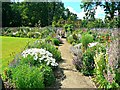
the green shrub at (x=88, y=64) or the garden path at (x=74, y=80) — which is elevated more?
the green shrub at (x=88, y=64)

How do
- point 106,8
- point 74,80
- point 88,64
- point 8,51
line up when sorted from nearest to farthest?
point 74,80 → point 88,64 → point 8,51 → point 106,8

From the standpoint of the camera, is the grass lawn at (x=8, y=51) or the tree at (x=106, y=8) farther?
the tree at (x=106, y=8)

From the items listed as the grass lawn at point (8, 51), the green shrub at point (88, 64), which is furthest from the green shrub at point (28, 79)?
the green shrub at point (88, 64)

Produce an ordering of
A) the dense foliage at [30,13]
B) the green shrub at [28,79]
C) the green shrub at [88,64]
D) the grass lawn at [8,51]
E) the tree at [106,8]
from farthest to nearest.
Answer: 1. the dense foliage at [30,13]
2. the tree at [106,8]
3. the grass lawn at [8,51]
4. the green shrub at [88,64]
5. the green shrub at [28,79]

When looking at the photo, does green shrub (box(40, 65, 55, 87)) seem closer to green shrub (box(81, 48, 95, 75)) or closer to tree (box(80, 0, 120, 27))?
green shrub (box(81, 48, 95, 75))

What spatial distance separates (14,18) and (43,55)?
40.1m

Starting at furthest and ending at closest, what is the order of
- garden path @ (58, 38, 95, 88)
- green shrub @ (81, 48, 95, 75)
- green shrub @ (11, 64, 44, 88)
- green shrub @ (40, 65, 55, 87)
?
1. green shrub @ (81, 48, 95, 75)
2. garden path @ (58, 38, 95, 88)
3. green shrub @ (40, 65, 55, 87)
4. green shrub @ (11, 64, 44, 88)

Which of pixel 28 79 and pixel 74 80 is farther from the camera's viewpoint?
pixel 74 80

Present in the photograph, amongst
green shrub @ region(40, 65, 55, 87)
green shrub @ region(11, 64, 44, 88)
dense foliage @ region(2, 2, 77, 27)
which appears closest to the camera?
green shrub @ region(11, 64, 44, 88)

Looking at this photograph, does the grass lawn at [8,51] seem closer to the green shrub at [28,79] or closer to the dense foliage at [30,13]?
the green shrub at [28,79]

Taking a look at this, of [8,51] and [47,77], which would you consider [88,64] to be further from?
[8,51]

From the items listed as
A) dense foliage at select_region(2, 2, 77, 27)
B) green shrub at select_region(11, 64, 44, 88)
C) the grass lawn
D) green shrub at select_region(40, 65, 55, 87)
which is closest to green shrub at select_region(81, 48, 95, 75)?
green shrub at select_region(40, 65, 55, 87)

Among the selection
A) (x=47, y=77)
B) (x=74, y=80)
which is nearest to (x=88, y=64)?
(x=74, y=80)

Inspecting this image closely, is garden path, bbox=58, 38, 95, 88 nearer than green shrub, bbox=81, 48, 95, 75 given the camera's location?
Yes
